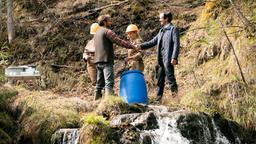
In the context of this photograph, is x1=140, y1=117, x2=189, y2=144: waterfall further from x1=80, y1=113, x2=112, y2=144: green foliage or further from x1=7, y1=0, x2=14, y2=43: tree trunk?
x1=7, y1=0, x2=14, y2=43: tree trunk

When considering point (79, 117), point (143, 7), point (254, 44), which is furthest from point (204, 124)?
point (143, 7)

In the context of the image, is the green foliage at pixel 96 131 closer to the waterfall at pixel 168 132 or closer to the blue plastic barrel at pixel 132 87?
the waterfall at pixel 168 132

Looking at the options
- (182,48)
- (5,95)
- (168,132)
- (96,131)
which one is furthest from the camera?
(182,48)

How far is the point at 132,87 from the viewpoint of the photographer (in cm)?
914

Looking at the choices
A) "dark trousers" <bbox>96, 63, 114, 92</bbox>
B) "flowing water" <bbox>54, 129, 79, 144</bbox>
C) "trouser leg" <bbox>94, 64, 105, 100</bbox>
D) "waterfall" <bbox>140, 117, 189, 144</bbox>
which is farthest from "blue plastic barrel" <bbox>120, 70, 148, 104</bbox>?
"flowing water" <bbox>54, 129, 79, 144</bbox>

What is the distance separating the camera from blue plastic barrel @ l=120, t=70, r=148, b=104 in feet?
30.0

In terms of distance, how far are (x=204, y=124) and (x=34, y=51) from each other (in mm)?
7698

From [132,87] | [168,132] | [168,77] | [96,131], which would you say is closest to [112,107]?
[132,87]

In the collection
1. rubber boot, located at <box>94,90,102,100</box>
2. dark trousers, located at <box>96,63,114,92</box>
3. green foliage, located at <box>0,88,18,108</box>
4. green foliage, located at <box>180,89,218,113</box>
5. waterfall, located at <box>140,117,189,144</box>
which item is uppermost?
dark trousers, located at <box>96,63,114,92</box>

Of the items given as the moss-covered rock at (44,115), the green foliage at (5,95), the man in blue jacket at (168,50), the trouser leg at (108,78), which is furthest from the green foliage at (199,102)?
the green foliage at (5,95)

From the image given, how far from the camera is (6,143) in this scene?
805 centimetres

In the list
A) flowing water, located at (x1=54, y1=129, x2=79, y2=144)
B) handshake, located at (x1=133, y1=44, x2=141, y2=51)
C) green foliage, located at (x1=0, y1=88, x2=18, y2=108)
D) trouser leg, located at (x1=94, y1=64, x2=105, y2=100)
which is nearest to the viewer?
flowing water, located at (x1=54, y1=129, x2=79, y2=144)

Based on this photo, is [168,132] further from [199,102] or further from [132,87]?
[199,102]

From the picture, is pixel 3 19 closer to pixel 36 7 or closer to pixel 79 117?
pixel 36 7
